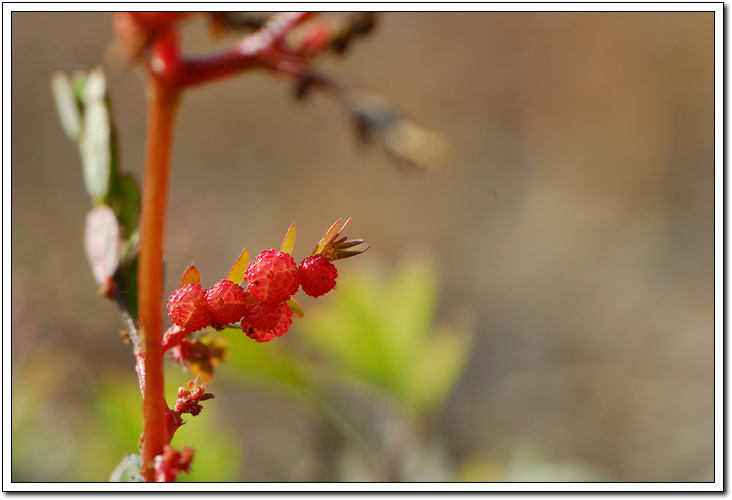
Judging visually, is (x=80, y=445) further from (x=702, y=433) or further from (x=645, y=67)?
(x=645, y=67)

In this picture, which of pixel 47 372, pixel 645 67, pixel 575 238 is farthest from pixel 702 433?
pixel 47 372

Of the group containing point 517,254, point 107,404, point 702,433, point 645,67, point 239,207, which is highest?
point 645,67

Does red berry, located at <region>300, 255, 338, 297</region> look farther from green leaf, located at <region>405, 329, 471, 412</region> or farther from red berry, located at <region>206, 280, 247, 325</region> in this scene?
green leaf, located at <region>405, 329, 471, 412</region>

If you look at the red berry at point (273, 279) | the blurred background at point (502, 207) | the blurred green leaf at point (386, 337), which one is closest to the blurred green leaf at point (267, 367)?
the blurred green leaf at point (386, 337)

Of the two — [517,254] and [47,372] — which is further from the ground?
Result: [517,254]

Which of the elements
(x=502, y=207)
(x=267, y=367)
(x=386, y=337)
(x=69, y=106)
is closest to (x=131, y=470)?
(x=69, y=106)
